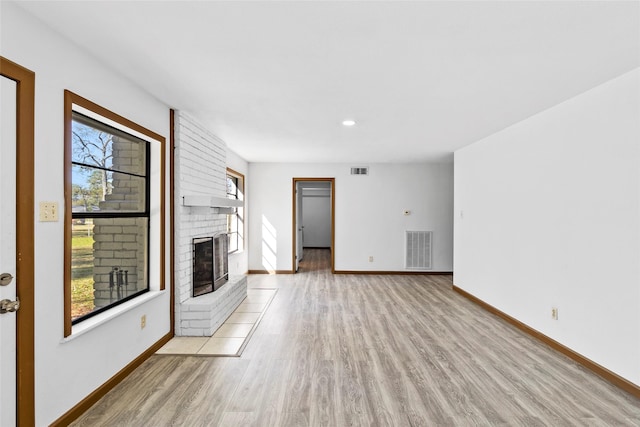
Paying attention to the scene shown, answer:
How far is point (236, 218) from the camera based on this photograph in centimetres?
614

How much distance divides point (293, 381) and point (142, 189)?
2.17 meters

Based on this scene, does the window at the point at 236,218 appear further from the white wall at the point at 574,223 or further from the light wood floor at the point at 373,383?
the white wall at the point at 574,223

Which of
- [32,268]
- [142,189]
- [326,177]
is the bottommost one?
[32,268]

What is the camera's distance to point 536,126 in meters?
3.34

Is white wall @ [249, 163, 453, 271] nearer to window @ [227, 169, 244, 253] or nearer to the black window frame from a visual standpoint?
window @ [227, 169, 244, 253]

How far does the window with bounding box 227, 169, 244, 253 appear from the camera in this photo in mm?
5797

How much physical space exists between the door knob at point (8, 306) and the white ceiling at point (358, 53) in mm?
1497

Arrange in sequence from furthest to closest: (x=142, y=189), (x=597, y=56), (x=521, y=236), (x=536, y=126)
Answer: (x=521, y=236)
(x=536, y=126)
(x=142, y=189)
(x=597, y=56)

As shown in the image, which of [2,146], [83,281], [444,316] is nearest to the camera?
[2,146]

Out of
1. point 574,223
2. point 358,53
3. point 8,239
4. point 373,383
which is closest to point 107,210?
point 8,239

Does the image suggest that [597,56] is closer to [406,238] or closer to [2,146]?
[2,146]

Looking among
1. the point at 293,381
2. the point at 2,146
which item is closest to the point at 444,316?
the point at 293,381

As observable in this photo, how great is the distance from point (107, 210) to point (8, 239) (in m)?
0.95

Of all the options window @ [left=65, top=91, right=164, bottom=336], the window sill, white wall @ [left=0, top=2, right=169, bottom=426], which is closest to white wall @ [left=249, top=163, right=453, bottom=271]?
window @ [left=65, top=91, right=164, bottom=336]
